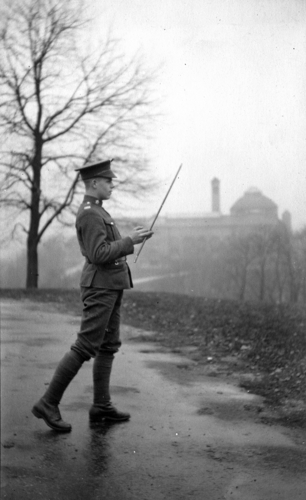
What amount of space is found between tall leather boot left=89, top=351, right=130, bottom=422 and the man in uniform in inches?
0.6

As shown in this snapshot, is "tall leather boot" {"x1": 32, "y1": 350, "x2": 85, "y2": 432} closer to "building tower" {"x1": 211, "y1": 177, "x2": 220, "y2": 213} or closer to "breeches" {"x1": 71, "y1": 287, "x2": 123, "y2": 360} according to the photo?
"breeches" {"x1": 71, "y1": 287, "x2": 123, "y2": 360}

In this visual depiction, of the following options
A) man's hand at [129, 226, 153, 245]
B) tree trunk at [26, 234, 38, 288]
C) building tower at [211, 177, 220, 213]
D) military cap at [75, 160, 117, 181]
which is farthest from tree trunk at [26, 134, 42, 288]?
man's hand at [129, 226, 153, 245]

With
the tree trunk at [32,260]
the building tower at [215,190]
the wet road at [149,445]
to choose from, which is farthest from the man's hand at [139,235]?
the tree trunk at [32,260]

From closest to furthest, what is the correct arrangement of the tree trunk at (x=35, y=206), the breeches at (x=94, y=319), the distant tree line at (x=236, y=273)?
1. the breeches at (x=94, y=319)
2. the tree trunk at (x=35, y=206)
3. the distant tree line at (x=236, y=273)

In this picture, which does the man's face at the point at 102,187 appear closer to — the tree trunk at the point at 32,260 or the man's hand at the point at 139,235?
the man's hand at the point at 139,235

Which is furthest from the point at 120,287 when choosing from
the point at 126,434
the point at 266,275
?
the point at 266,275

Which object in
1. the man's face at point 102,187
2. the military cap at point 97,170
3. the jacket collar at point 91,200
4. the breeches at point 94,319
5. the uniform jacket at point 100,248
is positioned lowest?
the breeches at point 94,319

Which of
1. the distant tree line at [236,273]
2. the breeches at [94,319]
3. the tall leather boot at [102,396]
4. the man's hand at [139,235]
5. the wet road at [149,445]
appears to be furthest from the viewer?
the distant tree line at [236,273]

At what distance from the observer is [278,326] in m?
6.20

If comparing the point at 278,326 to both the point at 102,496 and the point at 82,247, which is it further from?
the point at 102,496

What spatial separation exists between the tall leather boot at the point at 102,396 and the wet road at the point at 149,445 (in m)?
0.07

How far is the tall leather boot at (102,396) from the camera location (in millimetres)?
3637

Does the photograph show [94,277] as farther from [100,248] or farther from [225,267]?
[225,267]

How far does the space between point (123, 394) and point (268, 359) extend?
1544 millimetres
